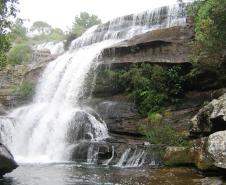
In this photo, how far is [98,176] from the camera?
15.8 m


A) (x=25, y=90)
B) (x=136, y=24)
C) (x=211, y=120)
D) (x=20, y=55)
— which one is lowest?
(x=211, y=120)

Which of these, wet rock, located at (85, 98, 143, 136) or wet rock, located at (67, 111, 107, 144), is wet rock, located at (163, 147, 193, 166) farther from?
wet rock, located at (67, 111, 107, 144)

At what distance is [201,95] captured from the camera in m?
22.8

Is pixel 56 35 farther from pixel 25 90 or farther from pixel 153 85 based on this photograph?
pixel 153 85

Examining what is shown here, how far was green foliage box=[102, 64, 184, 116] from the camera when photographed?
23578mm

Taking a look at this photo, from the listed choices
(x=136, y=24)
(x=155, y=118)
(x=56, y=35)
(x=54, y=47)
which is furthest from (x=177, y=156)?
(x=56, y=35)

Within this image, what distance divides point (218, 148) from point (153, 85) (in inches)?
432

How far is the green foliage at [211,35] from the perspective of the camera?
1973 cm

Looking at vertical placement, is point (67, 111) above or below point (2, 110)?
below

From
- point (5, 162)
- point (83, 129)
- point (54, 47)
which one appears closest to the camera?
point (5, 162)

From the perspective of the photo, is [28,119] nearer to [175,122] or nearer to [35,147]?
[35,147]

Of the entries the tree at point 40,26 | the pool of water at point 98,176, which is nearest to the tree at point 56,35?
the tree at point 40,26

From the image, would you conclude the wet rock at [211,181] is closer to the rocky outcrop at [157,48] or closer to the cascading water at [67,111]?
the cascading water at [67,111]

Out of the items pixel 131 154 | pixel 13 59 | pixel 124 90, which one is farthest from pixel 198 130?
pixel 13 59
